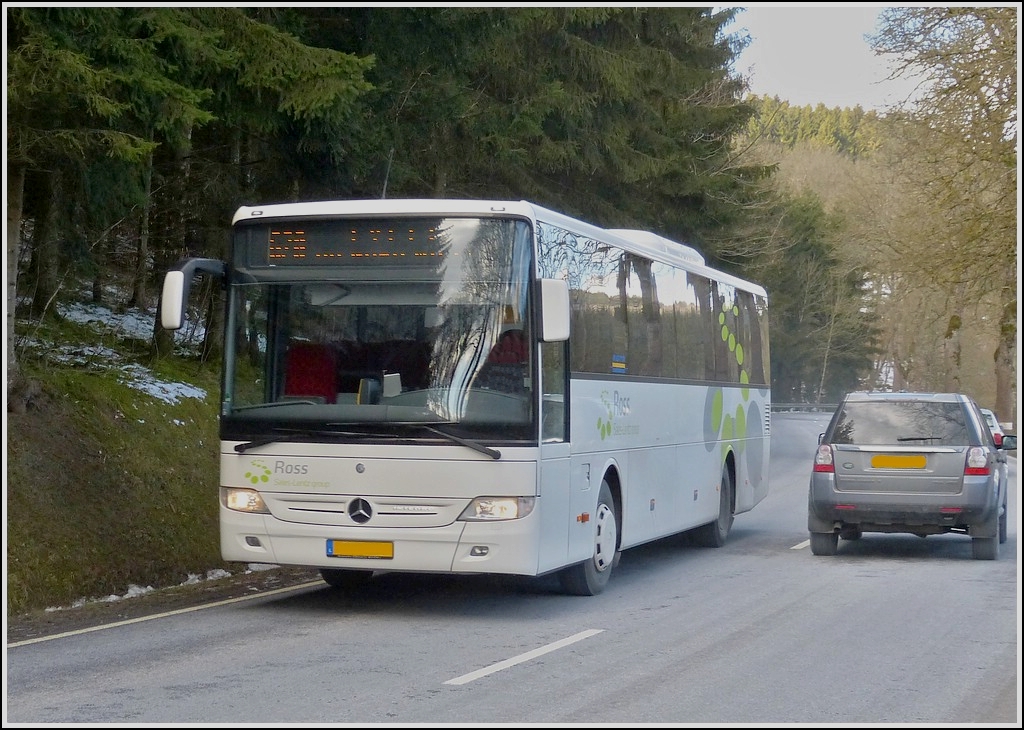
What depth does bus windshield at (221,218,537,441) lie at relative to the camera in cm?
1040

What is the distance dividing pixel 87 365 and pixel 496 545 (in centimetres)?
820

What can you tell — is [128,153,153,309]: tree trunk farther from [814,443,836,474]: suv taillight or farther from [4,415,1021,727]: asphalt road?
[814,443,836,474]: suv taillight

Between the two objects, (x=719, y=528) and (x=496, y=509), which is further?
(x=719, y=528)

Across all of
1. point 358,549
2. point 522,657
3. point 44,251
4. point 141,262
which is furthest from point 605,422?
point 141,262

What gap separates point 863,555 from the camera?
51.8 feet

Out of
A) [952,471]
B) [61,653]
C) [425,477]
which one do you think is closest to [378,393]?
[425,477]

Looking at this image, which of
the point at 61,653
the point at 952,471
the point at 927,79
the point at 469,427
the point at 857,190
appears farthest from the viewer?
the point at 857,190

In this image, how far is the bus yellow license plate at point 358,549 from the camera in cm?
1050

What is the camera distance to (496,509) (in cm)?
1039

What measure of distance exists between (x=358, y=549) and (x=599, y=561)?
101 inches

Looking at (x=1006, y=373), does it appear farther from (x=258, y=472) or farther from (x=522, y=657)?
(x=522, y=657)

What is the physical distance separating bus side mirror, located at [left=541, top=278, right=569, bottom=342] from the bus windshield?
0.24 meters

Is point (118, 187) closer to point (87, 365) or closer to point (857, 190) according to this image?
point (87, 365)

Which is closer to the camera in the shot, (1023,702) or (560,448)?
(1023,702)
